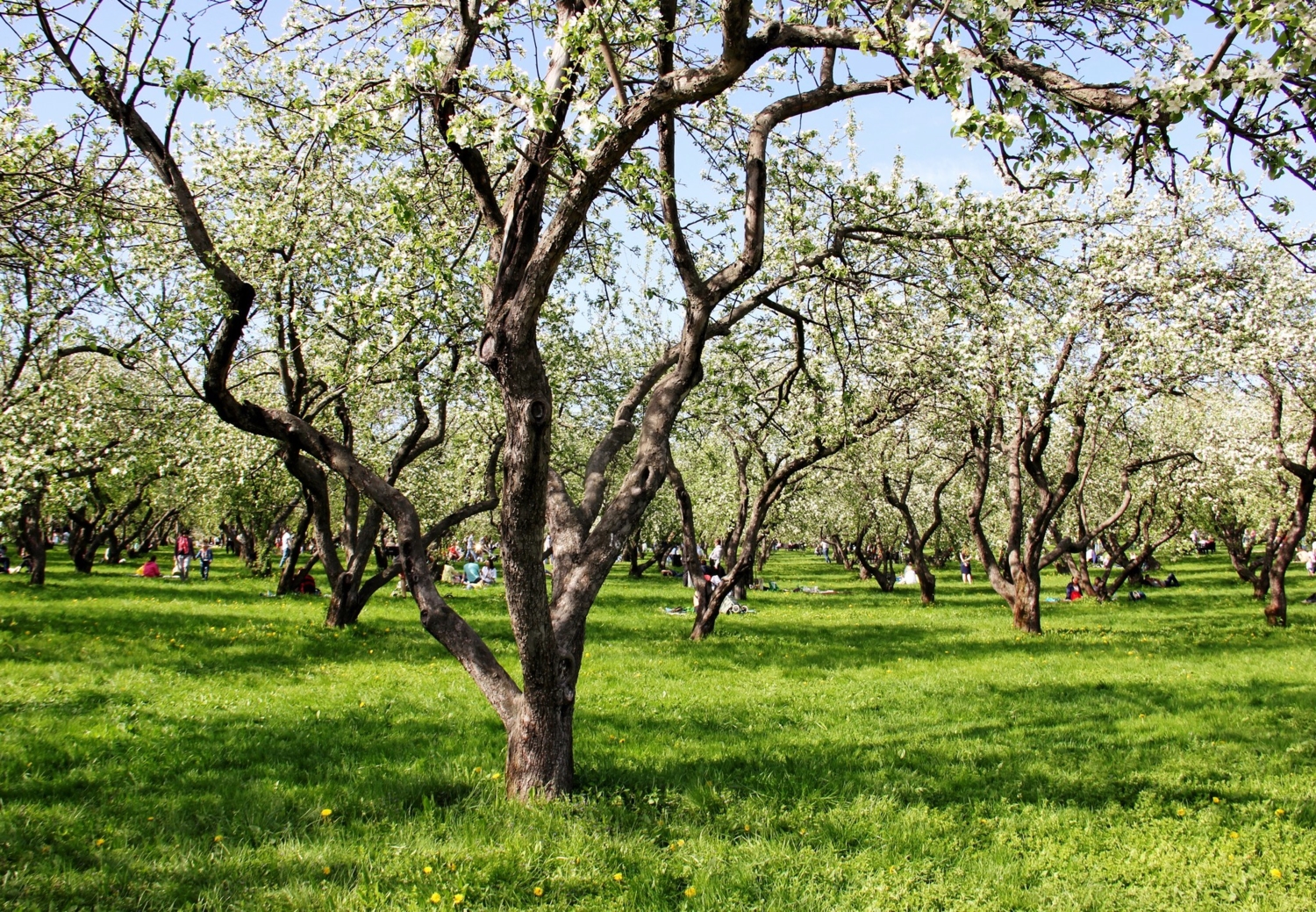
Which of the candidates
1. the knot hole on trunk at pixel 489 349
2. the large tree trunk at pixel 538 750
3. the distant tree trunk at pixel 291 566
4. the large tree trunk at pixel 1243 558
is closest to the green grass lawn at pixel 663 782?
the large tree trunk at pixel 538 750

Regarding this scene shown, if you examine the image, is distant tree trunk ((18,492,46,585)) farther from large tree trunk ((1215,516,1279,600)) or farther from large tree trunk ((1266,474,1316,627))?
large tree trunk ((1215,516,1279,600))

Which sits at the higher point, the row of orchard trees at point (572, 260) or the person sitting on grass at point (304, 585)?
the row of orchard trees at point (572, 260)

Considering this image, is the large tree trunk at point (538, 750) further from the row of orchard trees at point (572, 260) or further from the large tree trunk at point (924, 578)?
the large tree trunk at point (924, 578)

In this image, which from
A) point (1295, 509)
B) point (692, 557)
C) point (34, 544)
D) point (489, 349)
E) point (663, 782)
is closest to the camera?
point (489, 349)

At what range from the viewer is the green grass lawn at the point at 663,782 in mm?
5383

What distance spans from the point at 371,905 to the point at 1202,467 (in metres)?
25.4

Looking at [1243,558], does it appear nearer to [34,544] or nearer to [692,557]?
[692,557]

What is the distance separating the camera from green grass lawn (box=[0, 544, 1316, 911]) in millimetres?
5383

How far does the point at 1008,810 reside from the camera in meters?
7.02

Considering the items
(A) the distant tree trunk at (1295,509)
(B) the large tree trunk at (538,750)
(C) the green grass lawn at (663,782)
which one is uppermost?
(A) the distant tree trunk at (1295,509)

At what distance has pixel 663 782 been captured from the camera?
7457 millimetres

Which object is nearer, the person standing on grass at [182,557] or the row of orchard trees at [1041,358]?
the row of orchard trees at [1041,358]

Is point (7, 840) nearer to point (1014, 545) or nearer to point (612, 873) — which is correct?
point (612, 873)

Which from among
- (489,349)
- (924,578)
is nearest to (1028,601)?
(924,578)
